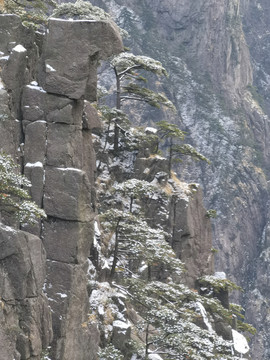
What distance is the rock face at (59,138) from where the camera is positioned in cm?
1719

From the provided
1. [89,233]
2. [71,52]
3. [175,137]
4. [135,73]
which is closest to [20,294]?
[89,233]

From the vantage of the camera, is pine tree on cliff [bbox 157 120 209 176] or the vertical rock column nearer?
the vertical rock column

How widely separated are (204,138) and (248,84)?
21.2 m

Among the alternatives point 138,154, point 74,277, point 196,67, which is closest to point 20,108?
point 74,277

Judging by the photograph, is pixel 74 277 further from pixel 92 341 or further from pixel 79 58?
pixel 79 58

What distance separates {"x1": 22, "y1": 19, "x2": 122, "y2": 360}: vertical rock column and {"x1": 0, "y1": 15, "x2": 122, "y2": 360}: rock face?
0.10 ft

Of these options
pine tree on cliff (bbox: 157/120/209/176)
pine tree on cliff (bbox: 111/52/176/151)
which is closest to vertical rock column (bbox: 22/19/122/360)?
pine tree on cliff (bbox: 111/52/176/151)

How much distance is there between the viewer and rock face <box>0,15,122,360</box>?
17.2 metres

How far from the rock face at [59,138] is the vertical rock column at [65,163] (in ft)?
0.10

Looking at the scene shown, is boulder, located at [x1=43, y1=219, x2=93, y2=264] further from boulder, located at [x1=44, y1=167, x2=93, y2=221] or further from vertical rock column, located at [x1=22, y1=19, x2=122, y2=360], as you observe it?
boulder, located at [x1=44, y1=167, x2=93, y2=221]

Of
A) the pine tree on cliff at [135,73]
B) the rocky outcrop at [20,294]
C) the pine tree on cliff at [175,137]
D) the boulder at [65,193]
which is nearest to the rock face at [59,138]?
the boulder at [65,193]

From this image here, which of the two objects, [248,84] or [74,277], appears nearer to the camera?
[74,277]

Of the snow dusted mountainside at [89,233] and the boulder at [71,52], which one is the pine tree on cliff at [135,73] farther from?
the boulder at [71,52]

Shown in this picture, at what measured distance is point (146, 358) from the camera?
1908 cm
